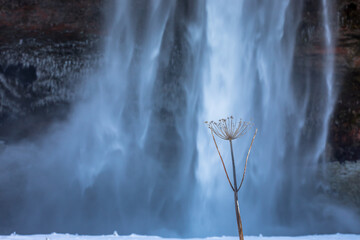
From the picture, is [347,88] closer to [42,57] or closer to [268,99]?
[268,99]

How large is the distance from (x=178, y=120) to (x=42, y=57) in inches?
139

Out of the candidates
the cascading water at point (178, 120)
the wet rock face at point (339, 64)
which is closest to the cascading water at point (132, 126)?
the cascading water at point (178, 120)

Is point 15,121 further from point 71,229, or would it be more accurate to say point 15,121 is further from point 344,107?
point 344,107

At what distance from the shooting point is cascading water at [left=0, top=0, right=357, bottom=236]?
8.21 metres

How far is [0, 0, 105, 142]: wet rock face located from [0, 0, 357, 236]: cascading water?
364 millimetres

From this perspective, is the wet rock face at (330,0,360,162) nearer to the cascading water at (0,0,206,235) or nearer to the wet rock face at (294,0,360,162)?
the wet rock face at (294,0,360,162)

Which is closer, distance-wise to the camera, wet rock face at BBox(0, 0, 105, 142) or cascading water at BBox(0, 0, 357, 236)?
cascading water at BBox(0, 0, 357, 236)

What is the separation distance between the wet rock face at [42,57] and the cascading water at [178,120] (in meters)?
0.36

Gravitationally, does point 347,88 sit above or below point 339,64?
below

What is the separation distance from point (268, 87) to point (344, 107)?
70.8 inches

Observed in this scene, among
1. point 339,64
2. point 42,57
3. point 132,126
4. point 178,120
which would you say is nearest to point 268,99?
point 339,64

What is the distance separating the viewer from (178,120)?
8.79m

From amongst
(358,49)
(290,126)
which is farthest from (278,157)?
(358,49)

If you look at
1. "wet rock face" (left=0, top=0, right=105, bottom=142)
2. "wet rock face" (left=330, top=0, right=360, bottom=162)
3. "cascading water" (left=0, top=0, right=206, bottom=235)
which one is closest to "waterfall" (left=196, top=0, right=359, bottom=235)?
"wet rock face" (left=330, top=0, right=360, bottom=162)
